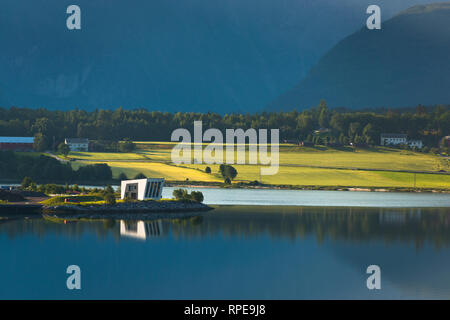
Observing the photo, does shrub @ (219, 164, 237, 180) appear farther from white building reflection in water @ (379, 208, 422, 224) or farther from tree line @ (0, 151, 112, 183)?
white building reflection in water @ (379, 208, 422, 224)

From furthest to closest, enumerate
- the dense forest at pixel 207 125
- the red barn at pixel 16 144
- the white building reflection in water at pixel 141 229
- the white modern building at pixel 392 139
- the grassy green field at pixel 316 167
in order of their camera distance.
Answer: the white modern building at pixel 392 139
the dense forest at pixel 207 125
the red barn at pixel 16 144
the grassy green field at pixel 316 167
the white building reflection in water at pixel 141 229

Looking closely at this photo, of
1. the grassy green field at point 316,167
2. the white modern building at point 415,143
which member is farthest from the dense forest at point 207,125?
the grassy green field at point 316,167

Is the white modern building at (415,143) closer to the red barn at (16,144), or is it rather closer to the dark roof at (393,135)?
the dark roof at (393,135)

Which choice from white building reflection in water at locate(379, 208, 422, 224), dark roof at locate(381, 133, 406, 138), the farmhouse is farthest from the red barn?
dark roof at locate(381, 133, 406, 138)

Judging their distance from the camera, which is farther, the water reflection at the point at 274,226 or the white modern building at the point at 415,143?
the white modern building at the point at 415,143

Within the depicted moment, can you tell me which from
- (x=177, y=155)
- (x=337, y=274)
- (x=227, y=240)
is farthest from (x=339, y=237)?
(x=177, y=155)

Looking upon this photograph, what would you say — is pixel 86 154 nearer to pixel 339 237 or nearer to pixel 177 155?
pixel 177 155
